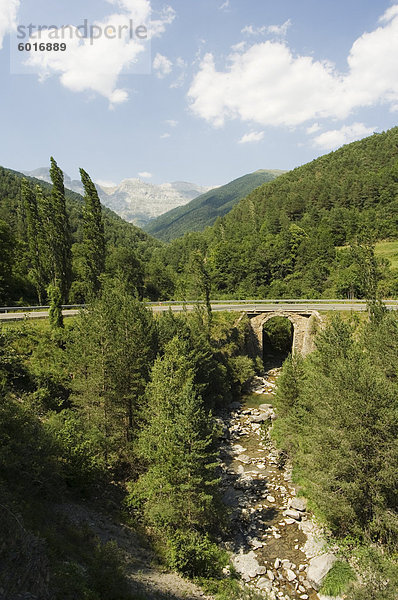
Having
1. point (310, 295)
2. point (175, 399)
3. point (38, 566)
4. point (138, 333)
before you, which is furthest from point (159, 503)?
point (310, 295)

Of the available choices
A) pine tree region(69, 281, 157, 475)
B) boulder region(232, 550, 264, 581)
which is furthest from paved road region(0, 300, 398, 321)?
boulder region(232, 550, 264, 581)

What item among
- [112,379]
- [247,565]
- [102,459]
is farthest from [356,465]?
[112,379]

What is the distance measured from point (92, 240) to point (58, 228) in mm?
4618

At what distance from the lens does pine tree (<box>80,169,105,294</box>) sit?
Result: 41.0 meters

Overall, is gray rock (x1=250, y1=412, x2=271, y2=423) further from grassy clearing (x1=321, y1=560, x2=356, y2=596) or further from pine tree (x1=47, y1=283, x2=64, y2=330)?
pine tree (x1=47, y1=283, x2=64, y2=330)

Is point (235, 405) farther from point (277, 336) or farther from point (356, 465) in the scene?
point (277, 336)

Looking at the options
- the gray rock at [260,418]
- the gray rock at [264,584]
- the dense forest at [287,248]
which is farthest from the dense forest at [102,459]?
the dense forest at [287,248]

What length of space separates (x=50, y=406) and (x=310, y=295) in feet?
182

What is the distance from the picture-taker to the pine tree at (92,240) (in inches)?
1615

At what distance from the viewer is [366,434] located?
16.6 meters

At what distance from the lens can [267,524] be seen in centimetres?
2002

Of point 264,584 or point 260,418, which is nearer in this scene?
point 264,584

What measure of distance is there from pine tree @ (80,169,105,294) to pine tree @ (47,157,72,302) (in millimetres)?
2784

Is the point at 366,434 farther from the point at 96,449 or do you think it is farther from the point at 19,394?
the point at 19,394
